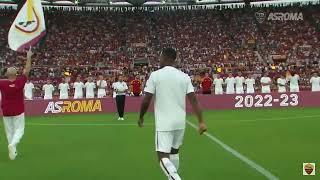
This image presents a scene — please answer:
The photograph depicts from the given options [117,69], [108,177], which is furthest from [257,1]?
[108,177]

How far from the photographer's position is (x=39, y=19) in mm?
14039

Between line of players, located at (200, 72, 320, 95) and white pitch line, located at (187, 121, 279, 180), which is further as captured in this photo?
line of players, located at (200, 72, 320, 95)

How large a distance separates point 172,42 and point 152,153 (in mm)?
42716

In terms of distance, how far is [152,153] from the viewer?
1252 centimetres

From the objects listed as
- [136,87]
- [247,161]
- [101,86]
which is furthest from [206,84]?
[247,161]

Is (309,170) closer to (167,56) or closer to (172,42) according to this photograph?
(167,56)

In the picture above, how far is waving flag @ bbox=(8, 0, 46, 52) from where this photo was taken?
1301cm

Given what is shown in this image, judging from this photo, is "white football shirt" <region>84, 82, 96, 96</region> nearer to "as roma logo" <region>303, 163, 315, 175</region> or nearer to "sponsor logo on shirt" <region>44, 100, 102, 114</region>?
"sponsor logo on shirt" <region>44, 100, 102, 114</region>

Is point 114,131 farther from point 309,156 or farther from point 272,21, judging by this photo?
point 272,21

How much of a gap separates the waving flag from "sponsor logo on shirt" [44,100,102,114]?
14987 millimetres

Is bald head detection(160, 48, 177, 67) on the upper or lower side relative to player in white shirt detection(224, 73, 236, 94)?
upper

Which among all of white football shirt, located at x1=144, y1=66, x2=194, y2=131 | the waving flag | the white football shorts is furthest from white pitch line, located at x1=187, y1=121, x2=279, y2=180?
the waving flag

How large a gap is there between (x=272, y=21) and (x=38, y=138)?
147ft

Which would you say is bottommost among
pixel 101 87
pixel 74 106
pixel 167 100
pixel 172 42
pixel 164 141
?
pixel 74 106
